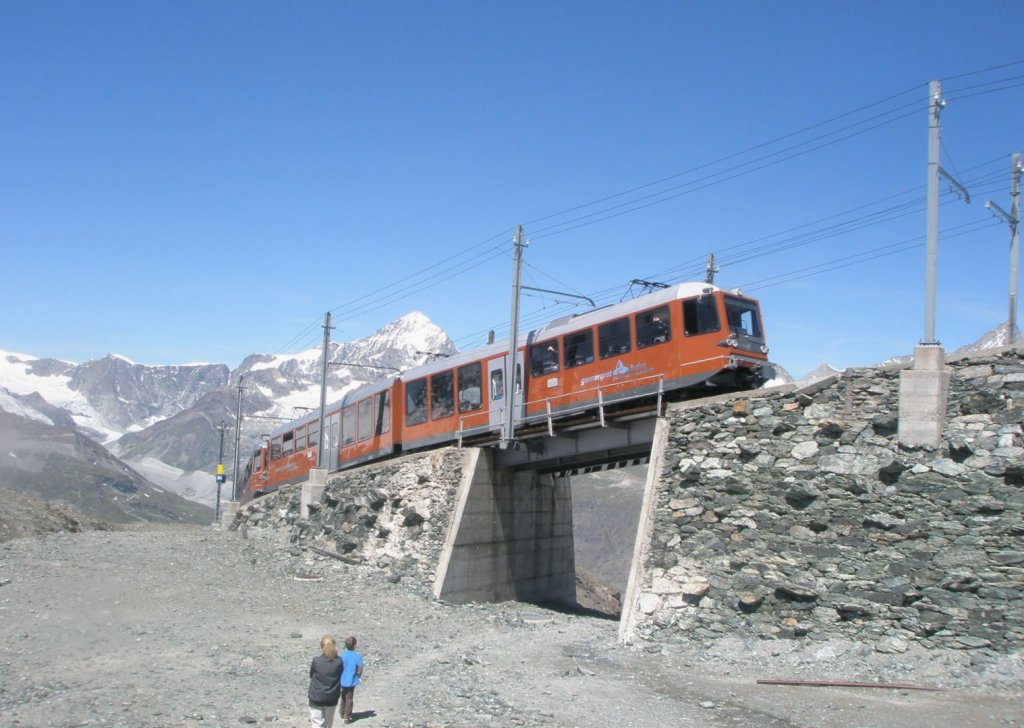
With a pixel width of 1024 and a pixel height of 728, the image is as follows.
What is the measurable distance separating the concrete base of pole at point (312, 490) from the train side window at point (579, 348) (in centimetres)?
1326

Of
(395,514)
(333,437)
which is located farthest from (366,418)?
(395,514)

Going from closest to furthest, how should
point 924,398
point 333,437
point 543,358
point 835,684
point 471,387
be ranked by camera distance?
point 835,684
point 924,398
point 543,358
point 471,387
point 333,437

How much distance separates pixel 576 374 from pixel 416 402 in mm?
8183

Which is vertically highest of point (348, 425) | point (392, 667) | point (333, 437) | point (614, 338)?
point (614, 338)

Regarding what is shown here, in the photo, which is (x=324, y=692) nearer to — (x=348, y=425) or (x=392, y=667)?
(x=392, y=667)

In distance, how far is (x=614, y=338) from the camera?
23031mm

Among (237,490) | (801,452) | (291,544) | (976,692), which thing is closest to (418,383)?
(291,544)

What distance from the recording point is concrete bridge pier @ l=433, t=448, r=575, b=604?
85.3 feet

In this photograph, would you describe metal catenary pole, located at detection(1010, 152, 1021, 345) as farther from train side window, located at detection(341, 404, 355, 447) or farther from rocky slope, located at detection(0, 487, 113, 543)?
rocky slope, located at detection(0, 487, 113, 543)

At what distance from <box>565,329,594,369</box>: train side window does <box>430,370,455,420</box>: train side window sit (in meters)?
5.47

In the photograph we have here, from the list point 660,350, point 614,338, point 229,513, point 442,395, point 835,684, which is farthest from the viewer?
point 229,513

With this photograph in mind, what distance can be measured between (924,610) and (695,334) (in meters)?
8.28

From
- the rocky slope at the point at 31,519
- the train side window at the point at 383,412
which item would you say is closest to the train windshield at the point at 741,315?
the train side window at the point at 383,412

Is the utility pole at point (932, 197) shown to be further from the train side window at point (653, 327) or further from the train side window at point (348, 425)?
the train side window at point (348, 425)
